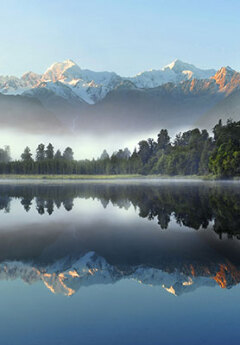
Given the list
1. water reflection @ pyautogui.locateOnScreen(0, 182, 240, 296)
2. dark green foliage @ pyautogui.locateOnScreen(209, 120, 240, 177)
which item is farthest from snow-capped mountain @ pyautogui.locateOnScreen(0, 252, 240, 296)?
dark green foliage @ pyautogui.locateOnScreen(209, 120, 240, 177)

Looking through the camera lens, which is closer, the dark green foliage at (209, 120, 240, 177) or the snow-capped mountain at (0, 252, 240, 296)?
the snow-capped mountain at (0, 252, 240, 296)

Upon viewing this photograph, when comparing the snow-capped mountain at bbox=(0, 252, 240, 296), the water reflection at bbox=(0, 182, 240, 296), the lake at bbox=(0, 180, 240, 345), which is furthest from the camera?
the water reflection at bbox=(0, 182, 240, 296)

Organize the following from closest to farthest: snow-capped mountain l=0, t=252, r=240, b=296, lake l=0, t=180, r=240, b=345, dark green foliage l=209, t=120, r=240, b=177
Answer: lake l=0, t=180, r=240, b=345 → snow-capped mountain l=0, t=252, r=240, b=296 → dark green foliage l=209, t=120, r=240, b=177

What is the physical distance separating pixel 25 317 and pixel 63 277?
8.78ft

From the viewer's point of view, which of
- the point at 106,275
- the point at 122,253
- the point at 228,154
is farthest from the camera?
the point at 228,154

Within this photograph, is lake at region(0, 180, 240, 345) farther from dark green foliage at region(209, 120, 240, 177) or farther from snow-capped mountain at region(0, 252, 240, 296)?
dark green foliage at region(209, 120, 240, 177)

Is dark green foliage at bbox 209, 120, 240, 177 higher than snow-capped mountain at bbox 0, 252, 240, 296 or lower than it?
higher

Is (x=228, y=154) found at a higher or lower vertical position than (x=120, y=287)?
higher

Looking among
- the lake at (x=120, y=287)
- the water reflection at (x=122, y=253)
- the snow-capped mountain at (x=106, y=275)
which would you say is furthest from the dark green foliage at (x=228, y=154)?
the snow-capped mountain at (x=106, y=275)

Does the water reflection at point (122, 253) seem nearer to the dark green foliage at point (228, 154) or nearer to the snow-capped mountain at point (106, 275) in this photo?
the snow-capped mountain at point (106, 275)

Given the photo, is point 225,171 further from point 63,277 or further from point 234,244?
point 63,277

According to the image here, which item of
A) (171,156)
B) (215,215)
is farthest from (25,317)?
(171,156)

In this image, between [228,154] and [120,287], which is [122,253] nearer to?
[120,287]

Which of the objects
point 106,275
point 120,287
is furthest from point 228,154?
point 120,287
